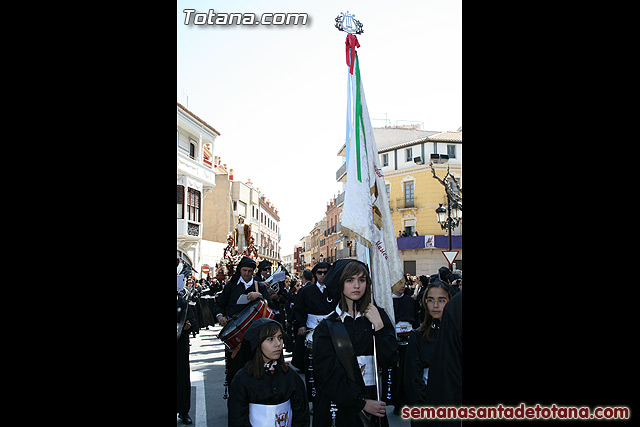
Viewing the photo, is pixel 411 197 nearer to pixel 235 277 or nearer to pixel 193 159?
pixel 193 159

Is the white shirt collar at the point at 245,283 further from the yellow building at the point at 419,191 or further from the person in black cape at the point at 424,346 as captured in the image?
the yellow building at the point at 419,191

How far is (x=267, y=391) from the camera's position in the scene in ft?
12.1

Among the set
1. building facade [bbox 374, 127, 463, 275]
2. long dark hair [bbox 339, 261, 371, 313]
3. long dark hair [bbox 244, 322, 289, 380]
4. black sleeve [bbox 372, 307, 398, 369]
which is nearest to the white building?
building facade [bbox 374, 127, 463, 275]

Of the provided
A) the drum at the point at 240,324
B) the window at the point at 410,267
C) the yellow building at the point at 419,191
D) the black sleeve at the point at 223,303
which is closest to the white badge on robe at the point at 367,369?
the drum at the point at 240,324

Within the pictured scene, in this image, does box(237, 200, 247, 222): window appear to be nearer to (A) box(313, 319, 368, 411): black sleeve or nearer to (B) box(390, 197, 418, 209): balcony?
(B) box(390, 197, 418, 209): balcony

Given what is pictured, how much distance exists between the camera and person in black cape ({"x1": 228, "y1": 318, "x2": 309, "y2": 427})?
3676 mm

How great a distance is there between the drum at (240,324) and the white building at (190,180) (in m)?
21.6

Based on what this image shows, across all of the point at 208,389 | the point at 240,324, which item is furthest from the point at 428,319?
the point at 208,389

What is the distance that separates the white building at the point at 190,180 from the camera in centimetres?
2777

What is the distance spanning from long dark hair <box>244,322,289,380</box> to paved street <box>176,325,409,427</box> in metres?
2.45

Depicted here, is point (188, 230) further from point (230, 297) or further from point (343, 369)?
point (343, 369)
